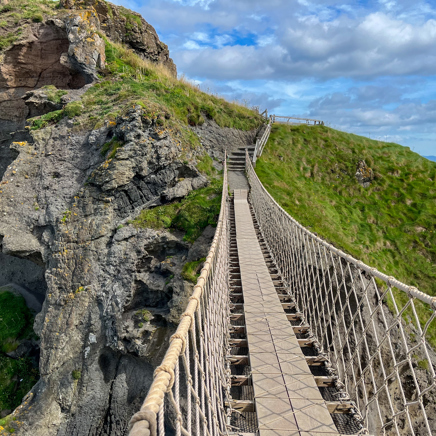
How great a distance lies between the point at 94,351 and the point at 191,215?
438 cm

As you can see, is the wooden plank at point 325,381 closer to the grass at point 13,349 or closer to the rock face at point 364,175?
the grass at point 13,349

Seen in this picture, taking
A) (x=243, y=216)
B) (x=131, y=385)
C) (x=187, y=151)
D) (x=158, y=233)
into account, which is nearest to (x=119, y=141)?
(x=187, y=151)

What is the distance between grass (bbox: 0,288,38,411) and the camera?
28.5ft

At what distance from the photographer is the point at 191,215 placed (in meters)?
8.42

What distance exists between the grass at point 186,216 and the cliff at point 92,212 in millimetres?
44

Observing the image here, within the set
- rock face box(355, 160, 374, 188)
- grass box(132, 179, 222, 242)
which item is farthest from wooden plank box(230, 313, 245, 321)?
rock face box(355, 160, 374, 188)

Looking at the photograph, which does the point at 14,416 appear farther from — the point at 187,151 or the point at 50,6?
the point at 50,6

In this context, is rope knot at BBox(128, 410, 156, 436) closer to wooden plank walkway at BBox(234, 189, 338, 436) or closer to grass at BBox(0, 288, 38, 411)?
wooden plank walkway at BBox(234, 189, 338, 436)

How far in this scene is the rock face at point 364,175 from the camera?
15477 mm

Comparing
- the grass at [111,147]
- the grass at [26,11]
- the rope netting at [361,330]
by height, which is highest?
the grass at [26,11]

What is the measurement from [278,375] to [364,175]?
15.5 metres

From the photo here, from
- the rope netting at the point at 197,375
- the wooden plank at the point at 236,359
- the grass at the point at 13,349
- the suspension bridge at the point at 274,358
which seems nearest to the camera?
the rope netting at the point at 197,375

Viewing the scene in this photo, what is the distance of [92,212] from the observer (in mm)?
8297

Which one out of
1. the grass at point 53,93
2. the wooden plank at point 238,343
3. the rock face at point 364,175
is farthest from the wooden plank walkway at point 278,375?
the rock face at point 364,175
